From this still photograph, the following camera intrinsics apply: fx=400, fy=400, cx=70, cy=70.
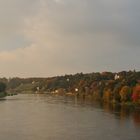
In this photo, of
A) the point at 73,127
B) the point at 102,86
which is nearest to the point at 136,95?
the point at 102,86

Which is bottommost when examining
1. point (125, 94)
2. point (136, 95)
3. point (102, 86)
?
point (136, 95)

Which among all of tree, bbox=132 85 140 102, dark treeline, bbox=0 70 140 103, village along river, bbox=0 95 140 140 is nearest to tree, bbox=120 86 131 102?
dark treeline, bbox=0 70 140 103

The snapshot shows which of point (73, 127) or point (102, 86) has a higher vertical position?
point (102, 86)

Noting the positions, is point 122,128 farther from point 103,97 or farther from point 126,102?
point 103,97

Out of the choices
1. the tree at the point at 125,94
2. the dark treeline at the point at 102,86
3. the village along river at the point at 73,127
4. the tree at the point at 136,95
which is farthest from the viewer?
the dark treeline at the point at 102,86

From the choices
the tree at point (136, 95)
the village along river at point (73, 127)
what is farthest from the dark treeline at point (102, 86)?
the village along river at point (73, 127)

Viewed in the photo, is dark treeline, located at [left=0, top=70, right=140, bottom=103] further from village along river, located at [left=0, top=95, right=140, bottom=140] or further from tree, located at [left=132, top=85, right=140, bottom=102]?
village along river, located at [left=0, top=95, right=140, bottom=140]

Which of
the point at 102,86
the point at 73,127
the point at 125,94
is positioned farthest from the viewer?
the point at 102,86

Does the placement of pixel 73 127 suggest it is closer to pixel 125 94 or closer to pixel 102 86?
pixel 125 94

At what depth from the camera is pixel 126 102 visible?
2643 inches

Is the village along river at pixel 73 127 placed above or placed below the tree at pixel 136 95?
below

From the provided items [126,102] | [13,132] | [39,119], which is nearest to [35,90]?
[126,102]

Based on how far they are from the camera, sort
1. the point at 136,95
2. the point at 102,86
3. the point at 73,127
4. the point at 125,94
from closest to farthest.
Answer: the point at 73,127 → the point at 136,95 → the point at 125,94 → the point at 102,86

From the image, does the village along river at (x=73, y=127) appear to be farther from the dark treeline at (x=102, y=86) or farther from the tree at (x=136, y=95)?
the dark treeline at (x=102, y=86)
